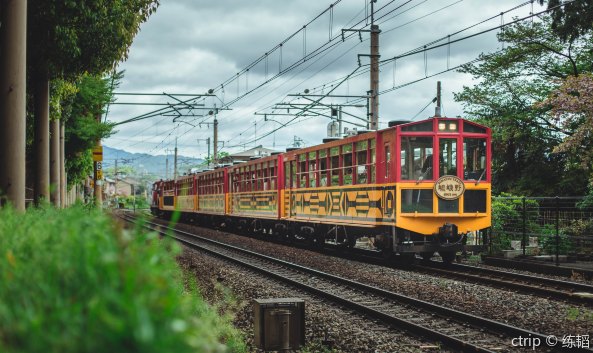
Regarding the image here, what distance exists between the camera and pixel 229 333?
800cm

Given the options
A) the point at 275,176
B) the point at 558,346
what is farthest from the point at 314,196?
the point at 558,346

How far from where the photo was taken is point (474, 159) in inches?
642

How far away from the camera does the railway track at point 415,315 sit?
7.84 m

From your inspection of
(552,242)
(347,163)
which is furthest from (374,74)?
(552,242)

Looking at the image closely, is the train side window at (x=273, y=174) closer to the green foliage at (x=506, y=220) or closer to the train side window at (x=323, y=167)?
the train side window at (x=323, y=167)

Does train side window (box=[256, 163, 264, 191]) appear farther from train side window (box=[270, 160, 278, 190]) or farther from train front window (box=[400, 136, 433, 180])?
train front window (box=[400, 136, 433, 180])

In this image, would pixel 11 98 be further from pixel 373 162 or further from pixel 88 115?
pixel 88 115

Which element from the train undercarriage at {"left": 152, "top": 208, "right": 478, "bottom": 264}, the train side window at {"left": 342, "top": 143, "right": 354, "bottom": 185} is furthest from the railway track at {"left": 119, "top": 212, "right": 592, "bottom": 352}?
the train side window at {"left": 342, "top": 143, "right": 354, "bottom": 185}

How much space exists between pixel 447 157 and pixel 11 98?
952cm

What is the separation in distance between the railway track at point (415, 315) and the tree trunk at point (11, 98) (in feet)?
6.29

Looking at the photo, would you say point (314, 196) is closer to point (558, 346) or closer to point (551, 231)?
point (551, 231)

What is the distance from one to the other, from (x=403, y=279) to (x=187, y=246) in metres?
11.1

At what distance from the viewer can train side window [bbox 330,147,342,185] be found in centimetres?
1859

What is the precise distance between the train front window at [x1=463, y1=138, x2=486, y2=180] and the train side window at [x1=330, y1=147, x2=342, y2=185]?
11.5ft
